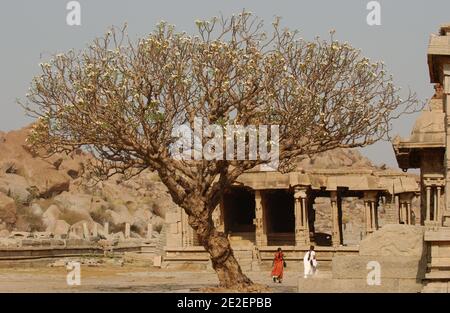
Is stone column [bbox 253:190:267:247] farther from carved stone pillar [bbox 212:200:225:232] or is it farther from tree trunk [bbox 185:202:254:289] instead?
tree trunk [bbox 185:202:254:289]

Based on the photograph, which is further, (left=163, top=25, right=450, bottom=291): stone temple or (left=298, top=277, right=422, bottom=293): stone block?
(left=163, top=25, right=450, bottom=291): stone temple

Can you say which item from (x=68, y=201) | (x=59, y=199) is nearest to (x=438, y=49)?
(x=68, y=201)

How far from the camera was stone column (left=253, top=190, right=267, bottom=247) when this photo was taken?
1770 inches

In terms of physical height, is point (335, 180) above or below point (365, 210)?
above

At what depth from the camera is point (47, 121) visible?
25406 millimetres

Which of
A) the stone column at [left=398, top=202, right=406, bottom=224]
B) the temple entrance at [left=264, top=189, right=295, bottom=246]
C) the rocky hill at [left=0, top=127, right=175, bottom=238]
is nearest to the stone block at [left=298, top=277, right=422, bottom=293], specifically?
the temple entrance at [left=264, top=189, right=295, bottom=246]

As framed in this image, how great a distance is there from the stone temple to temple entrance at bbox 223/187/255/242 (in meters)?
0.05

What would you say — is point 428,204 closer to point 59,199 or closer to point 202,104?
point 202,104

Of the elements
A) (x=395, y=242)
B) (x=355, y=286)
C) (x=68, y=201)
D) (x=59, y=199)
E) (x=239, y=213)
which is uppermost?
(x=395, y=242)

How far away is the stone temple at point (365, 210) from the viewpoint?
18.6 meters

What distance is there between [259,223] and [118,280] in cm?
1381

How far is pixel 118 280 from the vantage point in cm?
3225
